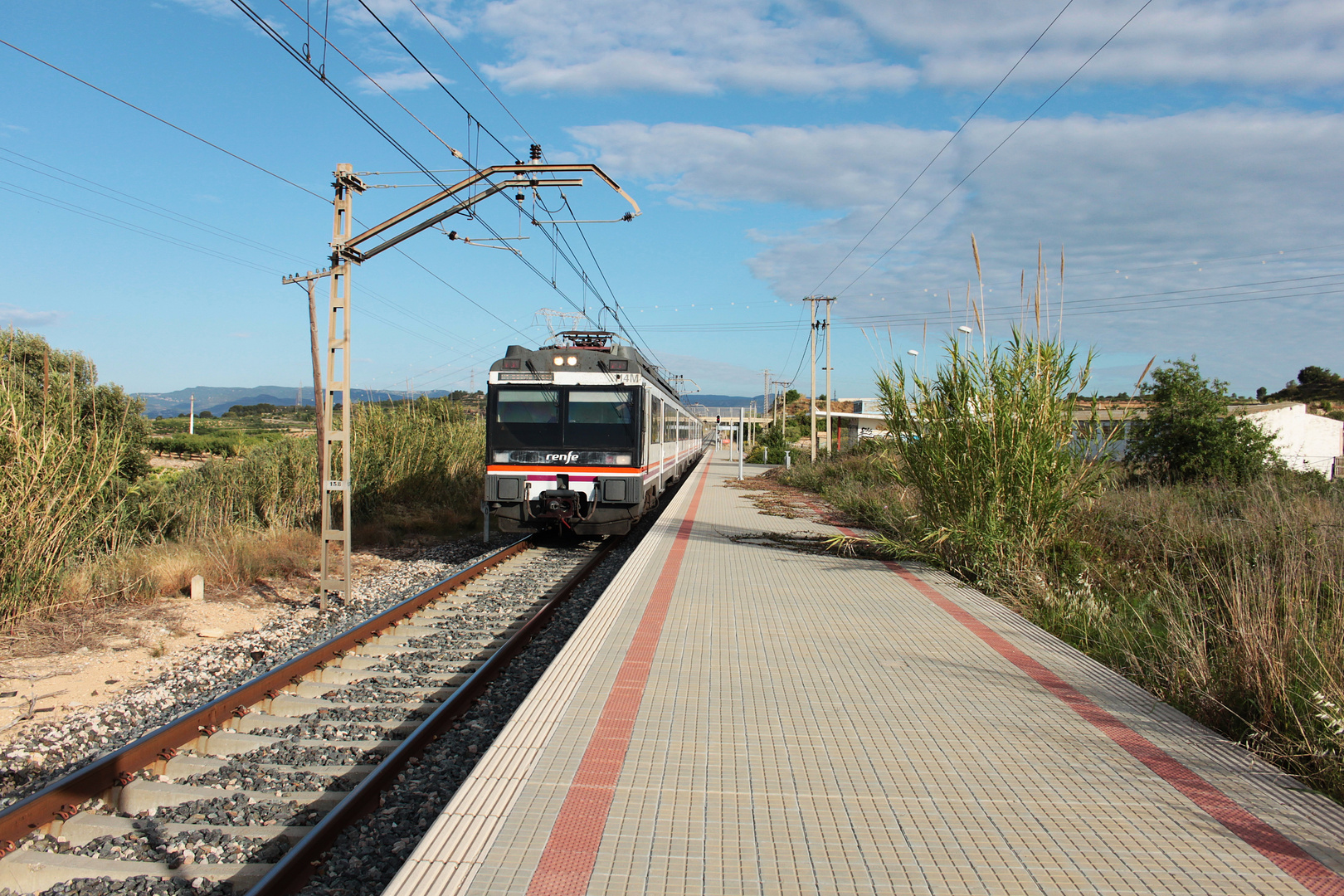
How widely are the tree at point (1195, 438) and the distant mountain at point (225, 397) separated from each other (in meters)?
16.1

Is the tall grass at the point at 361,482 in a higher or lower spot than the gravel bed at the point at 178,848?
higher

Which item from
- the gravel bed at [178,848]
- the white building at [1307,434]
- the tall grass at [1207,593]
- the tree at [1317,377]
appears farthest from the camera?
the tree at [1317,377]

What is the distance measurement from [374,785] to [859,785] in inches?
101

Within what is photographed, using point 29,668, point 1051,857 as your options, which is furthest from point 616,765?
point 29,668

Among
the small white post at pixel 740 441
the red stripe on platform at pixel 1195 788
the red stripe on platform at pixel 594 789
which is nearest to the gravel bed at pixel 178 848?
the red stripe on platform at pixel 594 789

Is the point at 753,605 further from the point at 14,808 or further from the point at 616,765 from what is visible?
the point at 14,808

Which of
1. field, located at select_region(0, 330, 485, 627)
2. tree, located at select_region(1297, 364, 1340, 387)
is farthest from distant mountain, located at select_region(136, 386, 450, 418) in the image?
tree, located at select_region(1297, 364, 1340, 387)

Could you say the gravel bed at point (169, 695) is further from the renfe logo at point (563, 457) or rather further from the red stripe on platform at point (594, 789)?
the red stripe on platform at point (594, 789)

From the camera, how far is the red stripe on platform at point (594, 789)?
2.85 meters

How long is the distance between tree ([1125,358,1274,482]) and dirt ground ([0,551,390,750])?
50.1ft

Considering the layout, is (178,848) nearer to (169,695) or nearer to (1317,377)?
(169,695)

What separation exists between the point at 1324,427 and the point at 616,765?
38290mm

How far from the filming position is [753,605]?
7.25m

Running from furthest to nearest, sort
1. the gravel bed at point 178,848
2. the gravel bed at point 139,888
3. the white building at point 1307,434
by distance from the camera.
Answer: the white building at point 1307,434, the gravel bed at point 178,848, the gravel bed at point 139,888
